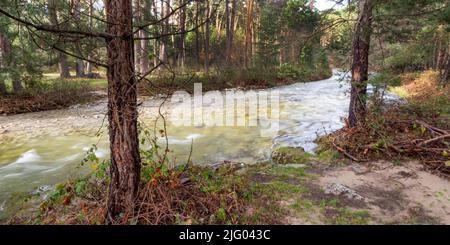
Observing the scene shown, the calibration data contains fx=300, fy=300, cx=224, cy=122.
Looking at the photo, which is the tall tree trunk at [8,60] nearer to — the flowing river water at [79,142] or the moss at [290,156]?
the flowing river water at [79,142]

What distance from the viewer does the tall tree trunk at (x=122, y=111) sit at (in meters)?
2.94

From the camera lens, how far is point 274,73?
21922mm

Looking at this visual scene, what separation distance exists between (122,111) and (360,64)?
16.9 feet

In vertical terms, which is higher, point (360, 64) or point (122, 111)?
point (360, 64)

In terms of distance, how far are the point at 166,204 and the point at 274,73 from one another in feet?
64.3

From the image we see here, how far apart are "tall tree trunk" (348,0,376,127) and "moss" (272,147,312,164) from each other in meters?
1.38

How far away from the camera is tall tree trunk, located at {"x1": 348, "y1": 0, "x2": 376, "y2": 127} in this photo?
5.81 m

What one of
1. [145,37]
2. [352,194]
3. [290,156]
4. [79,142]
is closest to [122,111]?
[145,37]

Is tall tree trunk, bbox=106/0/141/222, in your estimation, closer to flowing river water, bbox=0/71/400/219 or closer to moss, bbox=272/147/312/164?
flowing river water, bbox=0/71/400/219

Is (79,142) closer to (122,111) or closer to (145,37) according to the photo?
(122,111)

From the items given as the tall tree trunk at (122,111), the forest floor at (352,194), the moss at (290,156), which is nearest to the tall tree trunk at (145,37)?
the tall tree trunk at (122,111)

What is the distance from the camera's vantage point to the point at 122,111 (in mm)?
3041

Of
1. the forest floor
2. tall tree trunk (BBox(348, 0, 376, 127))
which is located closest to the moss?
the forest floor

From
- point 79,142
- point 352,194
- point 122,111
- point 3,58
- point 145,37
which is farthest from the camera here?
point 3,58
